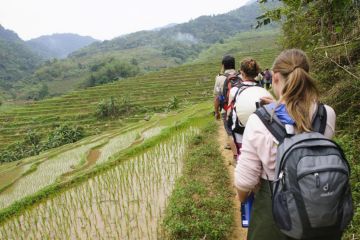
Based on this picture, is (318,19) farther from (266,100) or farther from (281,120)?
(281,120)

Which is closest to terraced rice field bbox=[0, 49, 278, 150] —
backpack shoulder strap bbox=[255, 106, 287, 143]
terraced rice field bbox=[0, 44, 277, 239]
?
terraced rice field bbox=[0, 44, 277, 239]

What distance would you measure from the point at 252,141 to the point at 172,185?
14.6ft

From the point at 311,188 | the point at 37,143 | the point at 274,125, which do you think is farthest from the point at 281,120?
the point at 37,143

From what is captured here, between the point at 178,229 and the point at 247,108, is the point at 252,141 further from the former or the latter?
the point at 178,229

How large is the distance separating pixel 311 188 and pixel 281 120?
380mm

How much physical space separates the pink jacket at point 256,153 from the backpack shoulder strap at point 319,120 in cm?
5

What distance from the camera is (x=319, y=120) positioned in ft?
5.98

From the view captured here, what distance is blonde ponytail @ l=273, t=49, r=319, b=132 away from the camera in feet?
5.65

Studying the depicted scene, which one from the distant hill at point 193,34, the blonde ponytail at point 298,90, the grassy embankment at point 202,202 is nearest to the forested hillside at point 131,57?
the distant hill at point 193,34

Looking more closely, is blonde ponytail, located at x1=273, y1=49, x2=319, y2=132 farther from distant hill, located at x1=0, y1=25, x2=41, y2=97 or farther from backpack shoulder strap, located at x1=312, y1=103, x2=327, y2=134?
distant hill, located at x1=0, y1=25, x2=41, y2=97

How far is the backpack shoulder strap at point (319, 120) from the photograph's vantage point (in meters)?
1.81

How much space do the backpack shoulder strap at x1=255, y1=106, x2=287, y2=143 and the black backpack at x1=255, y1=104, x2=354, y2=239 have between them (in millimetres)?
43

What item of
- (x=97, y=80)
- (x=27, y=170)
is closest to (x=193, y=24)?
(x=97, y=80)

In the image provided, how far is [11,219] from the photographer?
5828 millimetres
